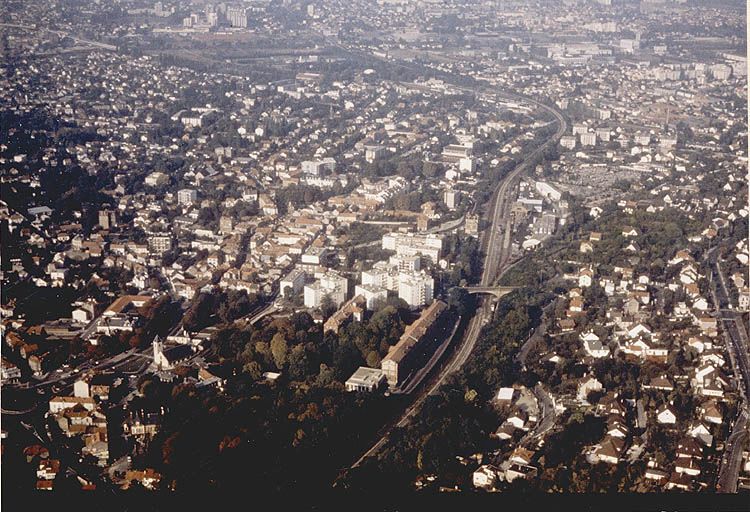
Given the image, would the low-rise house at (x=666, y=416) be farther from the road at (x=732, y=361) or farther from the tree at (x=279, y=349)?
the tree at (x=279, y=349)

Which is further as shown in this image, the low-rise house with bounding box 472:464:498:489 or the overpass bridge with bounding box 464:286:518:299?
the overpass bridge with bounding box 464:286:518:299

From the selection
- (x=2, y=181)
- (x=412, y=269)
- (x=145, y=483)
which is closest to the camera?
(x=145, y=483)

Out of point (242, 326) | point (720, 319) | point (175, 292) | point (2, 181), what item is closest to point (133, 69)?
point (2, 181)

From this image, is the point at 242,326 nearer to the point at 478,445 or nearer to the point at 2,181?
the point at 478,445

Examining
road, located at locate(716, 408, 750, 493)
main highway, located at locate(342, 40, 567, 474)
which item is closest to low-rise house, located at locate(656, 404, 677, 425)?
road, located at locate(716, 408, 750, 493)

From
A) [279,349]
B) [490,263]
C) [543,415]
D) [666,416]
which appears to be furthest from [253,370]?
[490,263]

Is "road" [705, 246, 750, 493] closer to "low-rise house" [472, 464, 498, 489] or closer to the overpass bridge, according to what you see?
"low-rise house" [472, 464, 498, 489]

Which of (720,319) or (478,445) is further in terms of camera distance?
(720,319)
